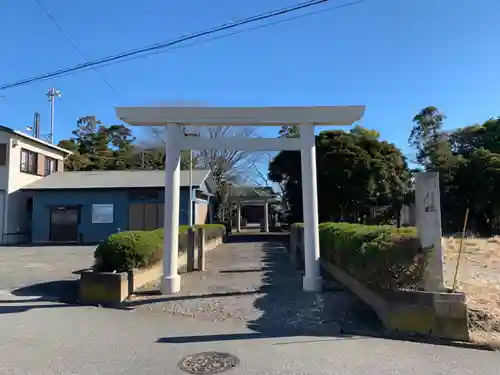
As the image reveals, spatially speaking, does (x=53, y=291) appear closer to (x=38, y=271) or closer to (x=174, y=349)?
(x=38, y=271)

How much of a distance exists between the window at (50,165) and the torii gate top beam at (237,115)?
865 inches

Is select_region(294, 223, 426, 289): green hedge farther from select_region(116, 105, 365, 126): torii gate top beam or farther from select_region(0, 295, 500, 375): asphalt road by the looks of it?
select_region(116, 105, 365, 126): torii gate top beam

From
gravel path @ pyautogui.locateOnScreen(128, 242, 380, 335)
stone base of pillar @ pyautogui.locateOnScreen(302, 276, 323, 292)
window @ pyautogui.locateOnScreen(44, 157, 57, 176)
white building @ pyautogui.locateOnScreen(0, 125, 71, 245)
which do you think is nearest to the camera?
gravel path @ pyautogui.locateOnScreen(128, 242, 380, 335)

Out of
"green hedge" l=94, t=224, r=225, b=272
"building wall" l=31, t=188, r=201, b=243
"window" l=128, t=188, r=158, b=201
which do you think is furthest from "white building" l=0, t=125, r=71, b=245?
"green hedge" l=94, t=224, r=225, b=272

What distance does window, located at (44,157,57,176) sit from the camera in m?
28.1

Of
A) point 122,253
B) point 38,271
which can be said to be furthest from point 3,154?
point 122,253

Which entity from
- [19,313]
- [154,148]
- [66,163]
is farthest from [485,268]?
[66,163]

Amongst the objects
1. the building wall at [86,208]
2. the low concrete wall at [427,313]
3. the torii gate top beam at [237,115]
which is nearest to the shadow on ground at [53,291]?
the torii gate top beam at [237,115]

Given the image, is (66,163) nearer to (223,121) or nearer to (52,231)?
(52,231)

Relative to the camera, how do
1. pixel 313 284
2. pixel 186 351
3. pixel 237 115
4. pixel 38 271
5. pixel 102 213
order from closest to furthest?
pixel 186 351, pixel 313 284, pixel 237 115, pixel 38 271, pixel 102 213

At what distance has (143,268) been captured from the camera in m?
9.48

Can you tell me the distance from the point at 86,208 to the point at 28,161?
16.5ft

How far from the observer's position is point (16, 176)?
24.2 m

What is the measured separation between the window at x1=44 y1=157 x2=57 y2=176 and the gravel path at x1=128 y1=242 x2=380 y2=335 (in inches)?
825
